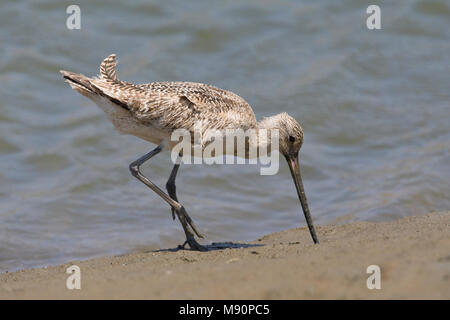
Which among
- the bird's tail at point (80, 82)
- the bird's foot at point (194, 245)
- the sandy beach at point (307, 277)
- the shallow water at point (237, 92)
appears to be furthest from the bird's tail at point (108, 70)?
the sandy beach at point (307, 277)

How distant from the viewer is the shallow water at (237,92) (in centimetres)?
806

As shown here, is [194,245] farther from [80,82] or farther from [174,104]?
[80,82]

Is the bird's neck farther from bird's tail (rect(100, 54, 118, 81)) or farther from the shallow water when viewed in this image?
bird's tail (rect(100, 54, 118, 81))

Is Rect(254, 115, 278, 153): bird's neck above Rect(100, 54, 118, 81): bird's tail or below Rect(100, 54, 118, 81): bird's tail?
below

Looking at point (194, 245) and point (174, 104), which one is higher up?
point (174, 104)

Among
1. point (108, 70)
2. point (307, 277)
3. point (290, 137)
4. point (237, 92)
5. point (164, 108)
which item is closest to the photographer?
point (307, 277)

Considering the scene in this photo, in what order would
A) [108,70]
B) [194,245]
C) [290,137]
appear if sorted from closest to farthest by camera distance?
[194,245] < [108,70] < [290,137]

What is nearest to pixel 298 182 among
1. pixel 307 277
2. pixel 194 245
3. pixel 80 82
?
pixel 194 245

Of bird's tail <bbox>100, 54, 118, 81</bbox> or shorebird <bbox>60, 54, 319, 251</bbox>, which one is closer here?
shorebird <bbox>60, 54, 319, 251</bbox>

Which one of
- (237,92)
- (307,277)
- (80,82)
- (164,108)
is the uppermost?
(237,92)

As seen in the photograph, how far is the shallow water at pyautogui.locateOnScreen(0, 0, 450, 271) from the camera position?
806 cm

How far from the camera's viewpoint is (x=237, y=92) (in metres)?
11.3

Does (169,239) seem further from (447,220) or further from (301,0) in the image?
(301,0)

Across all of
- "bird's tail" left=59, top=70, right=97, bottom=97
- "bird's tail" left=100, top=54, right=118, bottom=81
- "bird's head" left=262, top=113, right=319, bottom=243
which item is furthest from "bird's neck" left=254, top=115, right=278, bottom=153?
"bird's tail" left=59, top=70, right=97, bottom=97
